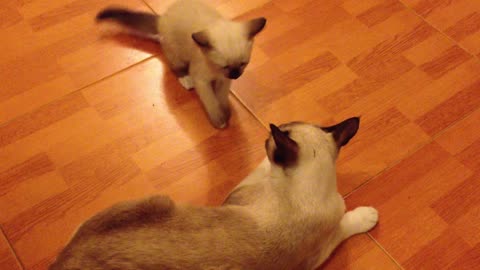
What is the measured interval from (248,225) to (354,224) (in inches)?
16.9

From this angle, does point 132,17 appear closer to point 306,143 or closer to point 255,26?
point 255,26

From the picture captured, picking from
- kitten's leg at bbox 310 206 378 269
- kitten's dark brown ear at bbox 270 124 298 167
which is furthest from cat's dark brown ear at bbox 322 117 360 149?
kitten's leg at bbox 310 206 378 269

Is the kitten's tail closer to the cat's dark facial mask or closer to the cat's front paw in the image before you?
the cat's front paw

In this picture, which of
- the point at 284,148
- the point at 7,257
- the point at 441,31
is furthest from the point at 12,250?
the point at 441,31

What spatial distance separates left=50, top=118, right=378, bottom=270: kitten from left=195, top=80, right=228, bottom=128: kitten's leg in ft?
1.10

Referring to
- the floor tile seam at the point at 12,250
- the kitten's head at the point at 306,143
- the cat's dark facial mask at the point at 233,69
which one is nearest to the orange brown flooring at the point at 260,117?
the floor tile seam at the point at 12,250

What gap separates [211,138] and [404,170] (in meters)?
0.62

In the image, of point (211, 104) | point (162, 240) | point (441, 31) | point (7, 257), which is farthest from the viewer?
point (441, 31)

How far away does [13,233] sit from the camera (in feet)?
4.27

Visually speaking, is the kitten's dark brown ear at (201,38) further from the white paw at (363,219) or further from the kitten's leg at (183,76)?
the white paw at (363,219)

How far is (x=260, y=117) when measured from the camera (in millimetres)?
1545

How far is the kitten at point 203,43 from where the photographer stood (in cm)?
130

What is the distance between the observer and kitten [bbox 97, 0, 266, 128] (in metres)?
1.30

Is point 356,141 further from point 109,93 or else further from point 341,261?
point 109,93
